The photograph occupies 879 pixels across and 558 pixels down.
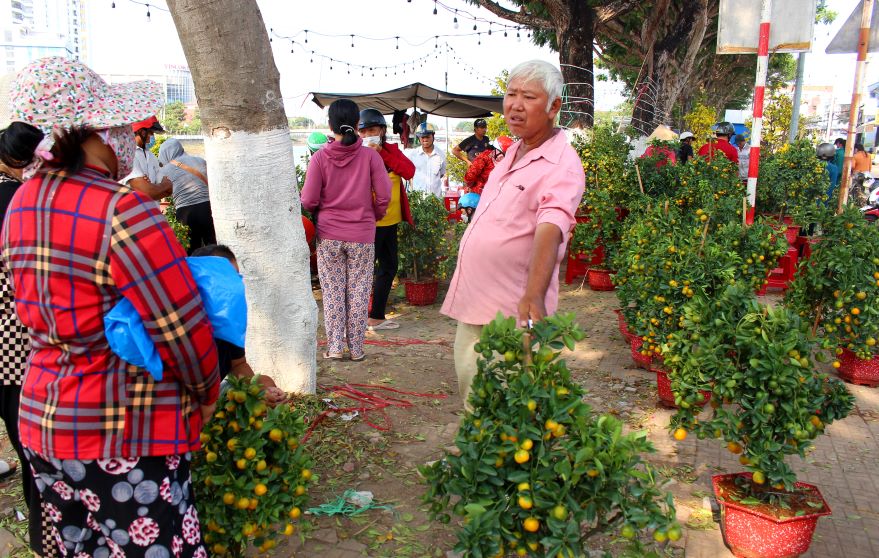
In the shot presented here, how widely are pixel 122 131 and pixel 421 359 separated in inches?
153

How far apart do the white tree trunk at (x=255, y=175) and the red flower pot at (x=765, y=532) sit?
2373 millimetres

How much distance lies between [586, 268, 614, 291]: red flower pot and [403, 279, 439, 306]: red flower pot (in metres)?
1.82

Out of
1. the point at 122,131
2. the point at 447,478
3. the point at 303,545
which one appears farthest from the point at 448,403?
the point at 122,131

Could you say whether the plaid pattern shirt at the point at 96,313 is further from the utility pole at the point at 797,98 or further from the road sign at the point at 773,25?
the utility pole at the point at 797,98

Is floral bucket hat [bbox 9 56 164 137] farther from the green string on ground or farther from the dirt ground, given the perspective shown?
the green string on ground

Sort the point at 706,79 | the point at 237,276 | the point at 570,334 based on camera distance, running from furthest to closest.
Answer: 1. the point at 706,79
2. the point at 570,334
3. the point at 237,276

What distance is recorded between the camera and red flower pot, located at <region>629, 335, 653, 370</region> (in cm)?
523

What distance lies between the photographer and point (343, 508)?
3184mm

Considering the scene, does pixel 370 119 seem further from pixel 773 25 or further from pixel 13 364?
pixel 13 364

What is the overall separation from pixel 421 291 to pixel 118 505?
221 inches

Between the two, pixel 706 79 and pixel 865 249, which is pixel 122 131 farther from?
pixel 706 79

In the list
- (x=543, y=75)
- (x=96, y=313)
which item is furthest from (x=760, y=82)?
(x=96, y=313)

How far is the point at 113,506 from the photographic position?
177 centimetres

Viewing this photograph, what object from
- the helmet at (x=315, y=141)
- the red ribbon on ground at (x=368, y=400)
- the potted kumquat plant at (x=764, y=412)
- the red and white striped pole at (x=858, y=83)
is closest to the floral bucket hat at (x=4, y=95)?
the red ribbon on ground at (x=368, y=400)
